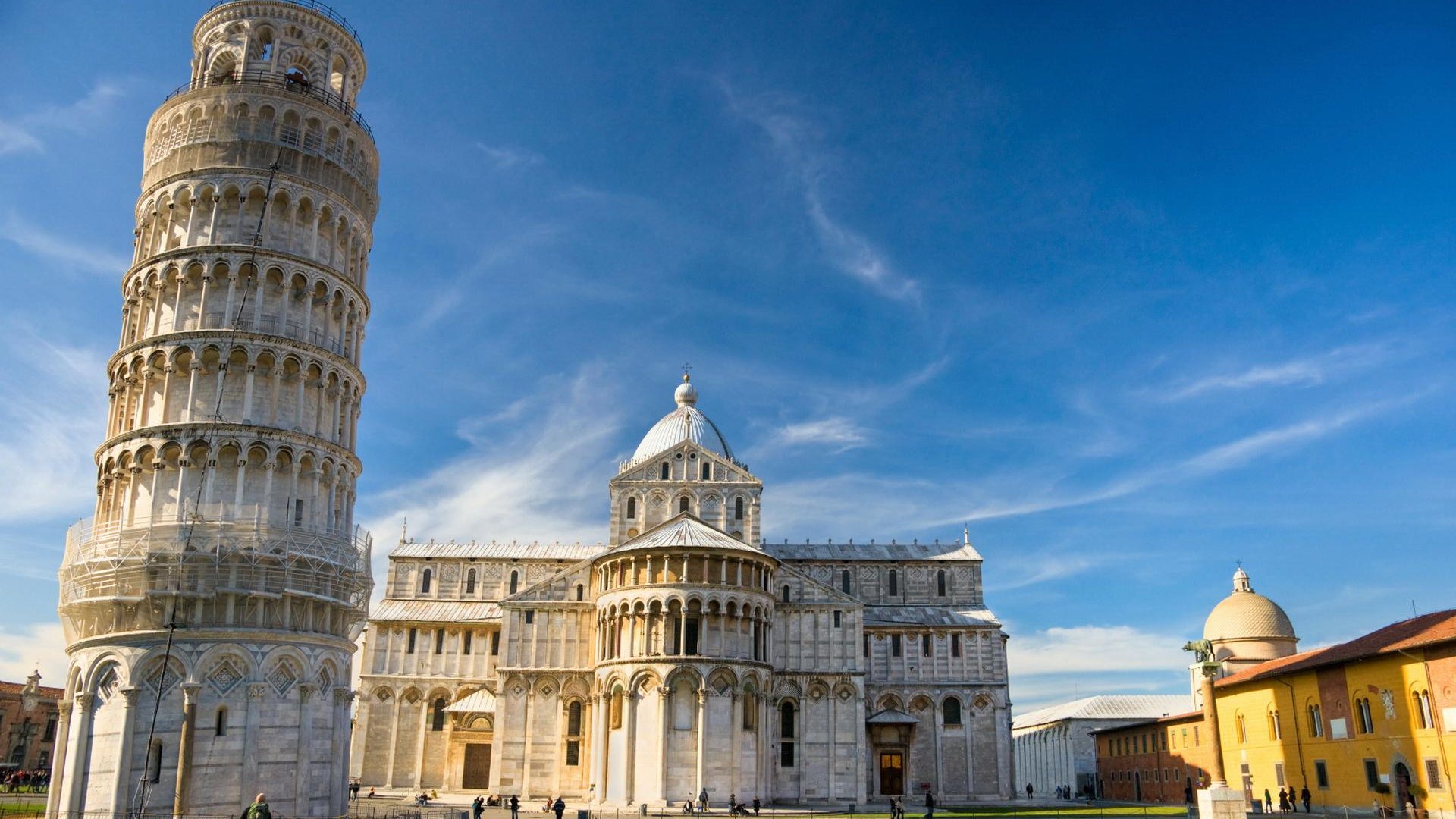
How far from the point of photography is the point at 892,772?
2431 inches

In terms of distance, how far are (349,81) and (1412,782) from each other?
50.7m

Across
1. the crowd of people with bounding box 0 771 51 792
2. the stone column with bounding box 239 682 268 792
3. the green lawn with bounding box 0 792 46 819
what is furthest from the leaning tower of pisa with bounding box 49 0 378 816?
the crowd of people with bounding box 0 771 51 792

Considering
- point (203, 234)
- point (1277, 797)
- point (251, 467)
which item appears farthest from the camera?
point (1277, 797)

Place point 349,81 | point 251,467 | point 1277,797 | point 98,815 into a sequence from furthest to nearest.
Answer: point 1277,797 < point 349,81 < point 251,467 < point 98,815

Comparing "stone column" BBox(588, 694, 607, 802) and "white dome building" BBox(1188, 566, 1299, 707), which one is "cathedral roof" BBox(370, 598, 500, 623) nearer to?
"stone column" BBox(588, 694, 607, 802)

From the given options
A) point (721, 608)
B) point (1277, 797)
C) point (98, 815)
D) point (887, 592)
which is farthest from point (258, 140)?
point (1277, 797)

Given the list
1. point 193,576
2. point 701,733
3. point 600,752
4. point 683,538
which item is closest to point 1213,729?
point 701,733

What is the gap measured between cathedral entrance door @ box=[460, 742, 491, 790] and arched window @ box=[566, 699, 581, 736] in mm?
7456

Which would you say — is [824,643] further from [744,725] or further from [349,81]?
[349,81]

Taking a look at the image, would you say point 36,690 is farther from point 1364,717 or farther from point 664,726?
point 1364,717

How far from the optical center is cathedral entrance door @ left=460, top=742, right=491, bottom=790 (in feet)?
201

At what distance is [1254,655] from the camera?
73750mm

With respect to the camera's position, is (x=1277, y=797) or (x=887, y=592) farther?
(x=887, y=592)

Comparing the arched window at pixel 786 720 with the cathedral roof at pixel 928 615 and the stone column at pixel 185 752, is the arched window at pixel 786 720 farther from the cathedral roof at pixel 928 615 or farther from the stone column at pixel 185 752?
the stone column at pixel 185 752
